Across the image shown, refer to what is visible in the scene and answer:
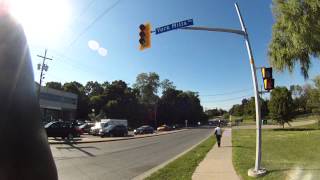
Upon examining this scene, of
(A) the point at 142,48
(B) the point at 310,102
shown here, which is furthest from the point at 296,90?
(A) the point at 142,48

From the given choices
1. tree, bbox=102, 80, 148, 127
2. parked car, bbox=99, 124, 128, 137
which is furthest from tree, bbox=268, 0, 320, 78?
tree, bbox=102, 80, 148, 127

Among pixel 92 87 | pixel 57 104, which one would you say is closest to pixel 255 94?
pixel 57 104

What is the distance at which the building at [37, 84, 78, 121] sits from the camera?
242 feet

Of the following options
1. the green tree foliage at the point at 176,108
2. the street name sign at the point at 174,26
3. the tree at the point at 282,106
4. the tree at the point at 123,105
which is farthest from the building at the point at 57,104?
the street name sign at the point at 174,26

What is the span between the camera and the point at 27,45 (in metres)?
1.27

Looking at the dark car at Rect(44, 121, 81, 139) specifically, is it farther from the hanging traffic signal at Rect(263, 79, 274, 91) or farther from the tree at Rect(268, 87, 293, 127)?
the tree at Rect(268, 87, 293, 127)

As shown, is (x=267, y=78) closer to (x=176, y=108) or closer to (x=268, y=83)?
(x=268, y=83)

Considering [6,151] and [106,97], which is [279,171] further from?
[106,97]

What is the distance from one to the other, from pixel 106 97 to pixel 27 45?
11659cm

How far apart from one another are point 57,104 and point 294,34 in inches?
2755

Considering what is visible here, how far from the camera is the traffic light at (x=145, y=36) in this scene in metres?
18.5

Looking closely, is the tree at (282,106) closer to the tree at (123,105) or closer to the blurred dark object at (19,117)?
the tree at (123,105)

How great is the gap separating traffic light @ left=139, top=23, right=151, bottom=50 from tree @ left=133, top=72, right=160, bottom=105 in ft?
402

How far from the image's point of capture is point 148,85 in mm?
144750
